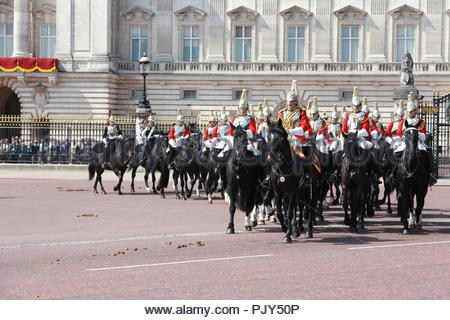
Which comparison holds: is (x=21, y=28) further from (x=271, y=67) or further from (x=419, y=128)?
(x=419, y=128)

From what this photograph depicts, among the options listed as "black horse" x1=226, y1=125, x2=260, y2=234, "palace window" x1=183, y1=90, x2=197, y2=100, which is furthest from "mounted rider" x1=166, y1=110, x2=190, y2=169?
"palace window" x1=183, y1=90, x2=197, y2=100

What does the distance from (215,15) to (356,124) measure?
37.0 m

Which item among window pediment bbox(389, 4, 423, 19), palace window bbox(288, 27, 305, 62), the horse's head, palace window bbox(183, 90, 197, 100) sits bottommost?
the horse's head

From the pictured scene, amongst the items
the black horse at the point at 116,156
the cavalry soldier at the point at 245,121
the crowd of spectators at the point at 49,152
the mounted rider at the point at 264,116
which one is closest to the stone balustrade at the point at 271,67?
the crowd of spectators at the point at 49,152

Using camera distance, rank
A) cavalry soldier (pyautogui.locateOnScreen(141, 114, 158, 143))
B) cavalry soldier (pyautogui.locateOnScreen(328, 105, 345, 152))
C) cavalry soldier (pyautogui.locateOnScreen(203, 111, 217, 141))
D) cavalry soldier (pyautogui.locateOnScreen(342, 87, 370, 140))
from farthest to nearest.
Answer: cavalry soldier (pyautogui.locateOnScreen(141, 114, 158, 143)), cavalry soldier (pyautogui.locateOnScreen(203, 111, 217, 141)), cavalry soldier (pyautogui.locateOnScreen(328, 105, 345, 152)), cavalry soldier (pyautogui.locateOnScreen(342, 87, 370, 140))

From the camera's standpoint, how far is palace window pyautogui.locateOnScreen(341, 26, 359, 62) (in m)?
51.0

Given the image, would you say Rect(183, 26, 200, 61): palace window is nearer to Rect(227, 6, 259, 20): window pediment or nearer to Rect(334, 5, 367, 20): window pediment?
→ Rect(227, 6, 259, 20): window pediment

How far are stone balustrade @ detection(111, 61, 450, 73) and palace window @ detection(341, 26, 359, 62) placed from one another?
1.08 metres

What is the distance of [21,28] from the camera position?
51.1 m

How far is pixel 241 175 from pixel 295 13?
3778 centimetres

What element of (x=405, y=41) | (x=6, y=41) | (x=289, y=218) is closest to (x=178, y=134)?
(x=289, y=218)

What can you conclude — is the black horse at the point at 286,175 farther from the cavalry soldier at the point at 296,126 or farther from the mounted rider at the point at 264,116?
the mounted rider at the point at 264,116

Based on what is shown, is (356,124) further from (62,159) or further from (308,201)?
(62,159)
